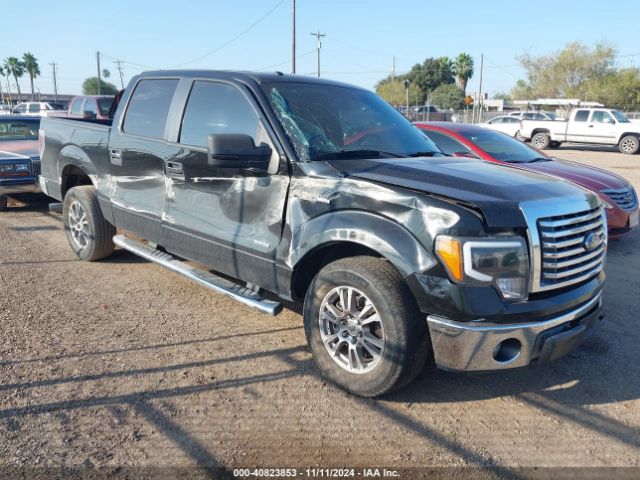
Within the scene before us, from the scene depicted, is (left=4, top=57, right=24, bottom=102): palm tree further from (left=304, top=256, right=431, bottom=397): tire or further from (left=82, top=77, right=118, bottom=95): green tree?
(left=304, top=256, right=431, bottom=397): tire

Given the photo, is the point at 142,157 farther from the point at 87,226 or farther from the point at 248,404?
the point at 248,404

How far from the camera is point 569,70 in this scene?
182ft

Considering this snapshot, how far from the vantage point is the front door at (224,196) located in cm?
377

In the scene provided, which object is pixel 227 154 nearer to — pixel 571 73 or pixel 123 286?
pixel 123 286

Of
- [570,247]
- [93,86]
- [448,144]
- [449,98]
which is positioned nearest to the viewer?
[570,247]

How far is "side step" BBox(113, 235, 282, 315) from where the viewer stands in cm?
375

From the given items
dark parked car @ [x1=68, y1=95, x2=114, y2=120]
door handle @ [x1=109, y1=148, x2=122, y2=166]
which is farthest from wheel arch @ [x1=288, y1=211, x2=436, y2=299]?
dark parked car @ [x1=68, y1=95, x2=114, y2=120]

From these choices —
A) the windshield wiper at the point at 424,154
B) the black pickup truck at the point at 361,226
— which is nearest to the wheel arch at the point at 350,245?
the black pickup truck at the point at 361,226

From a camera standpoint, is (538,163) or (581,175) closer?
(581,175)

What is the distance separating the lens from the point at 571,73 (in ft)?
182

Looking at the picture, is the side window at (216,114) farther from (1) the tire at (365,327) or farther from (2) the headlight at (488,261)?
(2) the headlight at (488,261)

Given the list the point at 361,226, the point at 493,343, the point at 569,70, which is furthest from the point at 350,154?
the point at 569,70

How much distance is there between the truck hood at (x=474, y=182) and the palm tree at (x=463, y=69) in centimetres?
8345

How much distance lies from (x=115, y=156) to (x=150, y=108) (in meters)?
0.63
